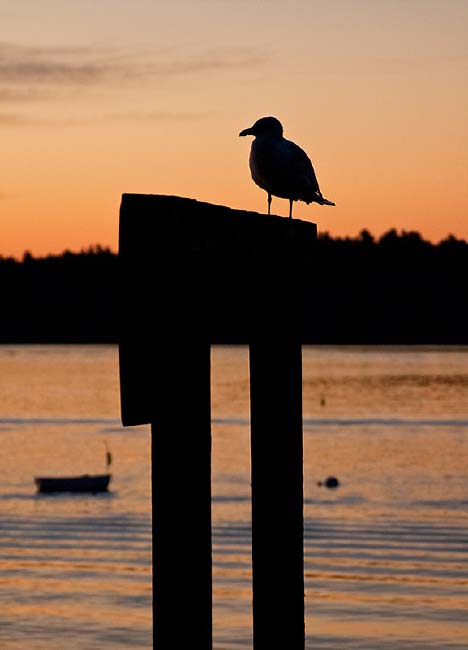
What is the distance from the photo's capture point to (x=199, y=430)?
5.58 metres

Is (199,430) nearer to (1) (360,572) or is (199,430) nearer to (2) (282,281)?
(2) (282,281)

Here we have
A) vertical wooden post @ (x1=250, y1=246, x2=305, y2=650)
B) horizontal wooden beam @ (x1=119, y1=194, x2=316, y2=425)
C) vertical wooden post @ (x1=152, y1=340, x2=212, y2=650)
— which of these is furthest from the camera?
vertical wooden post @ (x1=250, y1=246, x2=305, y2=650)

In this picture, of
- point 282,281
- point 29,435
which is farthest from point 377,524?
point 29,435

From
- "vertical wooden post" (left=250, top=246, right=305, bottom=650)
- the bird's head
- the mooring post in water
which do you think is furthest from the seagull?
the mooring post in water

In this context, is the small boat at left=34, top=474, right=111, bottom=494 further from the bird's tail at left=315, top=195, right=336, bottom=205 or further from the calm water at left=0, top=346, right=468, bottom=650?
the bird's tail at left=315, top=195, right=336, bottom=205

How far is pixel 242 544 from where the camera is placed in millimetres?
49969

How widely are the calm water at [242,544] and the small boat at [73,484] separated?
1.22m

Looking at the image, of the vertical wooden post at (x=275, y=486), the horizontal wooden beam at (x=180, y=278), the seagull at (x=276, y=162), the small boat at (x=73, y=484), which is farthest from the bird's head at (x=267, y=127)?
the small boat at (x=73, y=484)

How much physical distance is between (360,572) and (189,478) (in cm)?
3833

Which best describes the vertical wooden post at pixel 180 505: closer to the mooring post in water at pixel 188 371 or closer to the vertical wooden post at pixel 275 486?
the mooring post in water at pixel 188 371

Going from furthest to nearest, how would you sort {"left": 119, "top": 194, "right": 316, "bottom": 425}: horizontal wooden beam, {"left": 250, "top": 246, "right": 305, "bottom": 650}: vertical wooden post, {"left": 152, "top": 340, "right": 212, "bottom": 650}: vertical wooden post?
{"left": 250, "top": 246, "right": 305, "bottom": 650}: vertical wooden post
{"left": 152, "top": 340, "right": 212, "bottom": 650}: vertical wooden post
{"left": 119, "top": 194, "right": 316, "bottom": 425}: horizontal wooden beam

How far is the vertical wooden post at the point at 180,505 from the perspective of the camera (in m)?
5.41

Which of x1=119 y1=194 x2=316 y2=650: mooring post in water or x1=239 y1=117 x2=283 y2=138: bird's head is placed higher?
x1=239 y1=117 x2=283 y2=138: bird's head

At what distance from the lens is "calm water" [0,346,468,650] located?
115 feet
